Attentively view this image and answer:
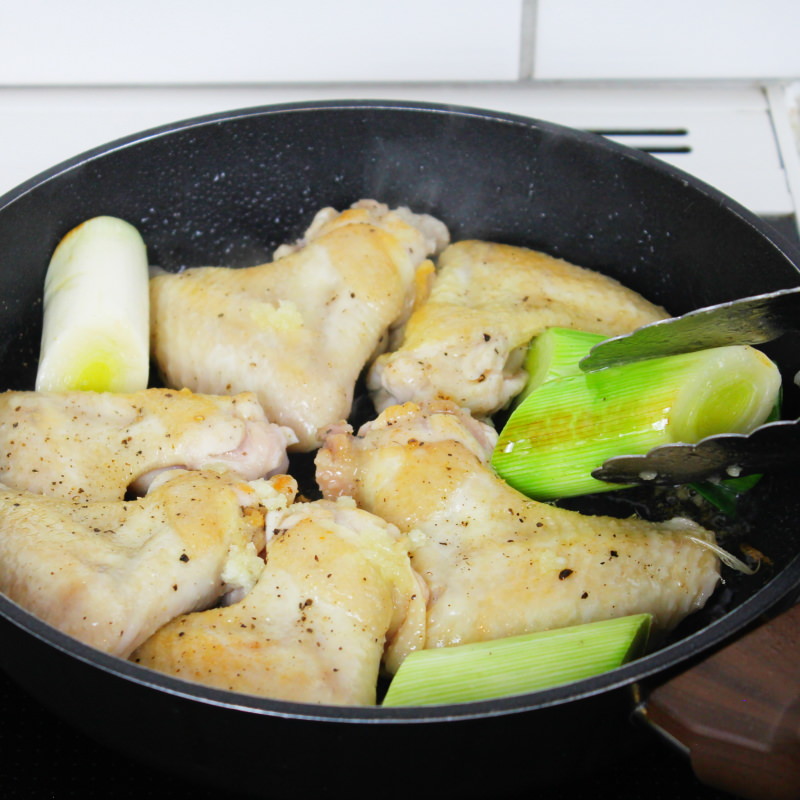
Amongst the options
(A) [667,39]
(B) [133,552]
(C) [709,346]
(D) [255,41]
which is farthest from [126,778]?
(A) [667,39]

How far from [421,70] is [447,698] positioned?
1842 millimetres

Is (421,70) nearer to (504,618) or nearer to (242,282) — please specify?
(242,282)

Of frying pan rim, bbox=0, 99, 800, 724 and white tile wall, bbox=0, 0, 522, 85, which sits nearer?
frying pan rim, bbox=0, 99, 800, 724

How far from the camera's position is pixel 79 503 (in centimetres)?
166

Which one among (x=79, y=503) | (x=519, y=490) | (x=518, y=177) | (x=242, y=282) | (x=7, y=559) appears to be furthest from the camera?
(x=518, y=177)

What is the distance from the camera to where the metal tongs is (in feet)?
4.81

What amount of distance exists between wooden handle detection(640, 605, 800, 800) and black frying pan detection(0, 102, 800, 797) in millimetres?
33

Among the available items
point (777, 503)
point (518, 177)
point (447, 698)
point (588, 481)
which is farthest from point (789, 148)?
point (447, 698)

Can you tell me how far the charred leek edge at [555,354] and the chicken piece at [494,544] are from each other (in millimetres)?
235

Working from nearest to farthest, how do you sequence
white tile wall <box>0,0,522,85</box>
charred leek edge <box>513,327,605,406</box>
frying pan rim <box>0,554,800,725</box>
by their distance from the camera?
frying pan rim <box>0,554,800,725</box>, charred leek edge <box>513,327,605,406</box>, white tile wall <box>0,0,522,85</box>

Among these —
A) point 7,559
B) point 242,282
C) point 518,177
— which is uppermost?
point 518,177

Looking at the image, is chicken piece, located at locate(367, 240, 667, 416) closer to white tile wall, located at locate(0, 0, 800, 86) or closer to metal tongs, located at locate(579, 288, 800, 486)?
metal tongs, located at locate(579, 288, 800, 486)

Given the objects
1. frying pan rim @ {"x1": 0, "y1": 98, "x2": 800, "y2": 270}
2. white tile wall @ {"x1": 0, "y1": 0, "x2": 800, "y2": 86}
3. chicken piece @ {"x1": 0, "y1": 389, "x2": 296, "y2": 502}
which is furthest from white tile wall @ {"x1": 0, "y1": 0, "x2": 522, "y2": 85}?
chicken piece @ {"x1": 0, "y1": 389, "x2": 296, "y2": 502}

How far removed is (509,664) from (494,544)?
25 centimetres
